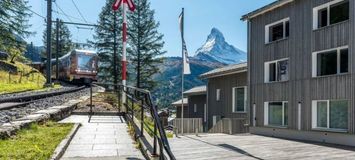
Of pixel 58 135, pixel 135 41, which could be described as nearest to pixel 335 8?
pixel 58 135

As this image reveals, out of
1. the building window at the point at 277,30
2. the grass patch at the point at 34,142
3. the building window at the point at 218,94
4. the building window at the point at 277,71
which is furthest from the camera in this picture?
the building window at the point at 218,94

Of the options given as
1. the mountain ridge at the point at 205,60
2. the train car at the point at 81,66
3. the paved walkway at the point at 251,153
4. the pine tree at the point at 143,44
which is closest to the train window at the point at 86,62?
the train car at the point at 81,66

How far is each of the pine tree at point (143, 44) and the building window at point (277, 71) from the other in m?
29.8

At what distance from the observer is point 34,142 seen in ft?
23.7

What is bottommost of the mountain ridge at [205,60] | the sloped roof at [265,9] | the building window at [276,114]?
the building window at [276,114]

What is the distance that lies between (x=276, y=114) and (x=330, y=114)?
3.89 meters

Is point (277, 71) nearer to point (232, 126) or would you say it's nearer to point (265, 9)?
point (265, 9)

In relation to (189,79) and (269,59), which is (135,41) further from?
(189,79)

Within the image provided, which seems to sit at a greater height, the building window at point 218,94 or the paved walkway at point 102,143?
the building window at point 218,94

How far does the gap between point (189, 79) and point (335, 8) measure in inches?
4336

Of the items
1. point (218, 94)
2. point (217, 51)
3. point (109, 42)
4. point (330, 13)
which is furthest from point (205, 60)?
point (330, 13)

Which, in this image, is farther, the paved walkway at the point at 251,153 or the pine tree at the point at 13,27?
the pine tree at the point at 13,27

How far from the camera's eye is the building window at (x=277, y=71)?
19.7 meters

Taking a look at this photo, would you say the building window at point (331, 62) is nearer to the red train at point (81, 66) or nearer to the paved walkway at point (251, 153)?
the paved walkway at point (251, 153)
